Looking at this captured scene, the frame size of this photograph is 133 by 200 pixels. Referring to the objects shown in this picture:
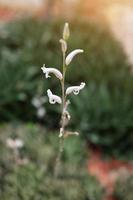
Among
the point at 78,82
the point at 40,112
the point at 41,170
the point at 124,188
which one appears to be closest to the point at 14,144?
the point at 41,170

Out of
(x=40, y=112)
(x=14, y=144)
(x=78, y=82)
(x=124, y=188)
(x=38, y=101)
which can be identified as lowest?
(x=124, y=188)

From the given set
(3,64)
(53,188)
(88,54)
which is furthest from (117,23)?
(53,188)

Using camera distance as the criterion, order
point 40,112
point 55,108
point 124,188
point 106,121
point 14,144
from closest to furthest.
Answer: point 14,144 < point 124,188 < point 40,112 < point 106,121 < point 55,108

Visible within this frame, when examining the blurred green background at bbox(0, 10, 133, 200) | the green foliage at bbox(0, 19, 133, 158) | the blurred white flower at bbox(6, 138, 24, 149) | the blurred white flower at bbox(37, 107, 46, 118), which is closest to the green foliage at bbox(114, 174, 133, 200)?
the blurred green background at bbox(0, 10, 133, 200)

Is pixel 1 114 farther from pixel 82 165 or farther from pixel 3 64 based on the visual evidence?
pixel 82 165

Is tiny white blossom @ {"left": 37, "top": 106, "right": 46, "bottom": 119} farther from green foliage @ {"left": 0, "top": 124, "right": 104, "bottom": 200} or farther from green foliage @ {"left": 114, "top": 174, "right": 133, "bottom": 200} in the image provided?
green foliage @ {"left": 114, "top": 174, "right": 133, "bottom": 200}

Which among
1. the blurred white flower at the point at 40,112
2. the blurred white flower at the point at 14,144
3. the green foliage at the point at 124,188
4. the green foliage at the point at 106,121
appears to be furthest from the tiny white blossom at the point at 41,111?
the green foliage at the point at 124,188

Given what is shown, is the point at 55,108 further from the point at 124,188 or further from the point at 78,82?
the point at 124,188
